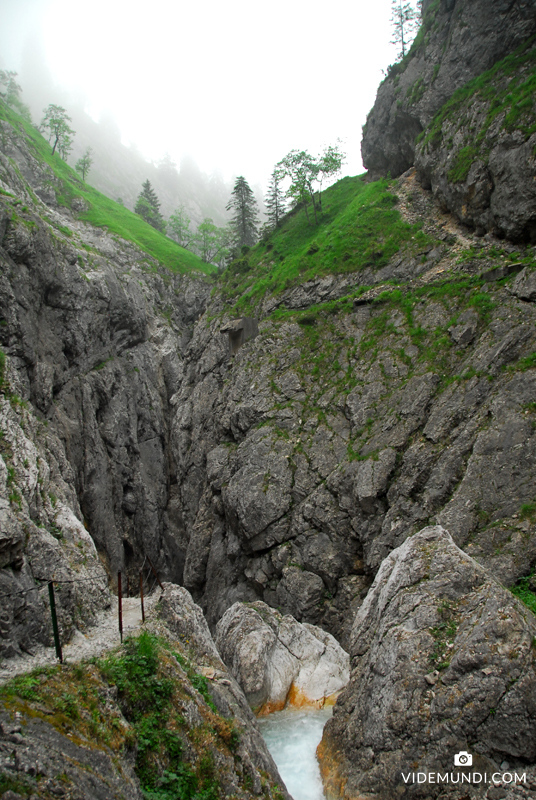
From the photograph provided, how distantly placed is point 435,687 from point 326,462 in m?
18.4

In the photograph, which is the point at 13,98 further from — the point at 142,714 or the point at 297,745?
the point at 297,745

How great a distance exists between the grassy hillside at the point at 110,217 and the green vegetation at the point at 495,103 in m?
41.5

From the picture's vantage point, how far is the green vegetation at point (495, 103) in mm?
28656

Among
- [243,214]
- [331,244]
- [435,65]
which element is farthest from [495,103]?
[243,214]

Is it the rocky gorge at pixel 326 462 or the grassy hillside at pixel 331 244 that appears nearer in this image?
the rocky gorge at pixel 326 462

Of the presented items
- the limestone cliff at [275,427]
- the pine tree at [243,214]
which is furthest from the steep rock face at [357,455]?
the pine tree at [243,214]

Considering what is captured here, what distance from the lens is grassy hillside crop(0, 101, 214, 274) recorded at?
207ft

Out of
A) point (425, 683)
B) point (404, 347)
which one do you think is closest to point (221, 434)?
point (404, 347)

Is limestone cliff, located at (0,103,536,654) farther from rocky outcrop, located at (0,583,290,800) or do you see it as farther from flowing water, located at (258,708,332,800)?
flowing water, located at (258,708,332,800)

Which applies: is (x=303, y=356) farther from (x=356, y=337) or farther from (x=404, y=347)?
(x=404, y=347)

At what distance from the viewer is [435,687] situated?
10367mm

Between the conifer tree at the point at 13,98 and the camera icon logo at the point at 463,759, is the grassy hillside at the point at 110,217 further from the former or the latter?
the camera icon logo at the point at 463,759

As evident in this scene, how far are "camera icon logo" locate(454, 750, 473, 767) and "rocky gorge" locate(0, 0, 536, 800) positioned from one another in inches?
6.2

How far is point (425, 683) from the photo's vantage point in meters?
10.6
